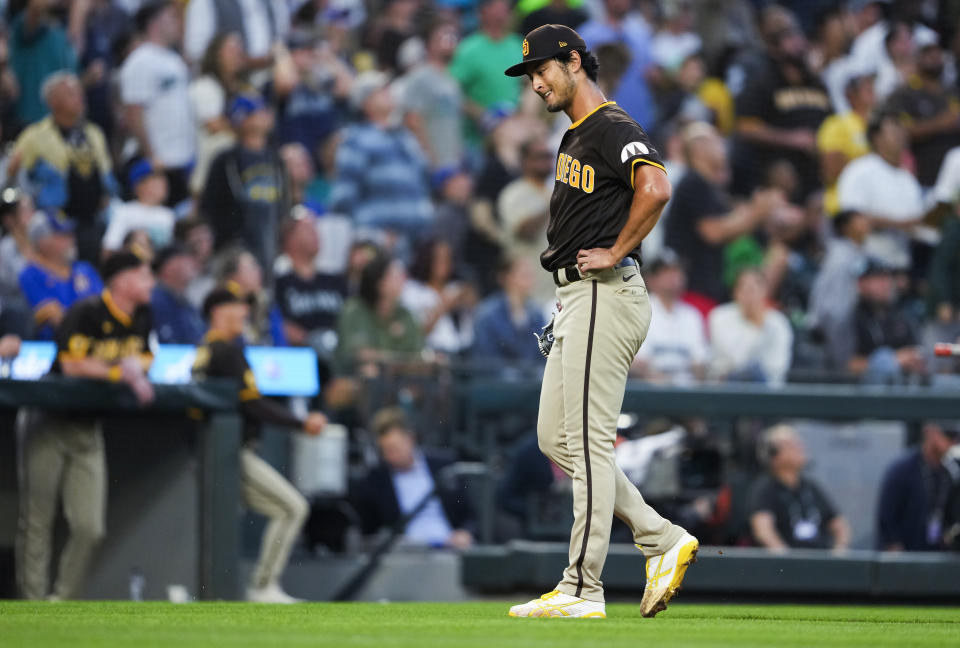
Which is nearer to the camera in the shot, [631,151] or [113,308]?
[631,151]

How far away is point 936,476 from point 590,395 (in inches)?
170

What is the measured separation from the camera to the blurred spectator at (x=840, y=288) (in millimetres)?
11266

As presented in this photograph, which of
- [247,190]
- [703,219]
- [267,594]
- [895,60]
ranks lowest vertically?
[267,594]

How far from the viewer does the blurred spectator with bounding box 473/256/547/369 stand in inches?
400

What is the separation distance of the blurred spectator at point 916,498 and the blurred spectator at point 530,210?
3416mm

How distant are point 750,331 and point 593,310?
231 inches

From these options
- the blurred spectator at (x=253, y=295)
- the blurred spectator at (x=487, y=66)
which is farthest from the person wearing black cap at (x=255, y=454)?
the blurred spectator at (x=487, y=66)

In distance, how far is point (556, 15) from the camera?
13484 millimetres

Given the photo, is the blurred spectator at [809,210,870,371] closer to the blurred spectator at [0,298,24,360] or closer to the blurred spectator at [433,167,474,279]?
the blurred spectator at [433,167,474,279]

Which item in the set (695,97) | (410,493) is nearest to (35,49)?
(410,493)

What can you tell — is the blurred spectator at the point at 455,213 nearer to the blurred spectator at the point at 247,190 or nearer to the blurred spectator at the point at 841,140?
the blurred spectator at the point at 247,190

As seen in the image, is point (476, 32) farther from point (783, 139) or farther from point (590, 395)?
point (590, 395)

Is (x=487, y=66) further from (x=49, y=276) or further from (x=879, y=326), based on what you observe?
(x=49, y=276)

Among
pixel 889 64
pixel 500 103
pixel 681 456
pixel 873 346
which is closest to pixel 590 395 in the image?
pixel 681 456
